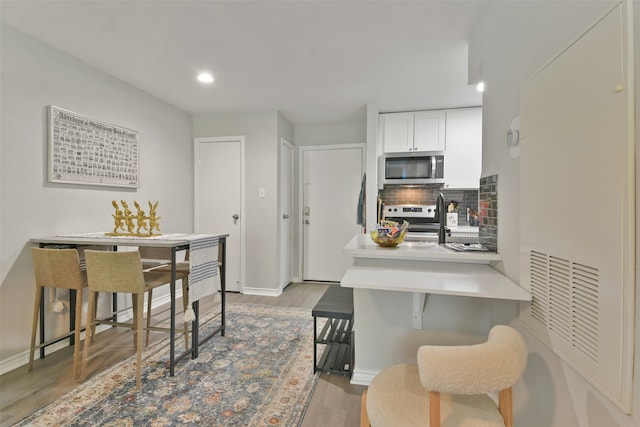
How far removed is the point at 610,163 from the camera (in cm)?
78

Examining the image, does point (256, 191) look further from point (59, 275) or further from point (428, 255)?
point (428, 255)

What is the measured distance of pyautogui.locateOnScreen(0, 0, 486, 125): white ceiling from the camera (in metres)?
1.76

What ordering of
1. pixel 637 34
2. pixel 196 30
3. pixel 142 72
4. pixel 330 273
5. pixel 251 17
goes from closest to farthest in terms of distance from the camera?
pixel 637 34, pixel 251 17, pixel 196 30, pixel 142 72, pixel 330 273

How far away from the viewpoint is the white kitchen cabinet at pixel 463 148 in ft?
11.3

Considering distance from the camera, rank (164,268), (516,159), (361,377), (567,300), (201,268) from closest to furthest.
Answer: (567,300) < (516,159) < (361,377) < (201,268) < (164,268)

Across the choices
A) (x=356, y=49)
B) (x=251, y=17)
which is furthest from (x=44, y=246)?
(x=356, y=49)

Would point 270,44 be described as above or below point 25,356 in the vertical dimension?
above

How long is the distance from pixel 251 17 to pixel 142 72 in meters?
1.37

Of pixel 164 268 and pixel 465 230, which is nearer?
pixel 164 268

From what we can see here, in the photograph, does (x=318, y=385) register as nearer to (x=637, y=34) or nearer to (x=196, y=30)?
(x=637, y=34)

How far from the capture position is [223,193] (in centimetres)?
373

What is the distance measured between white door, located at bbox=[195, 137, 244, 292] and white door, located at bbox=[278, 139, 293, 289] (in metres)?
0.51

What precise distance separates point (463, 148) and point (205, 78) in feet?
9.64

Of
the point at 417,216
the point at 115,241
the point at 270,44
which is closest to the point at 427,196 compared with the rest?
the point at 417,216
